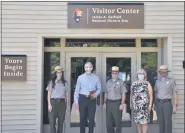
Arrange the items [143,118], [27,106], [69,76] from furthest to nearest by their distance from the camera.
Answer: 1. [69,76]
2. [27,106]
3. [143,118]

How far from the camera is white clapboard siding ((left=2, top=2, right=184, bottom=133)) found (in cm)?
875

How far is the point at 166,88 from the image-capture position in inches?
316

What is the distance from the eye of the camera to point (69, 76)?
9.36m

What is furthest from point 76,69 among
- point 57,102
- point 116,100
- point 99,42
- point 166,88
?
point 166,88

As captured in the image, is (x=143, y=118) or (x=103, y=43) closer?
(x=143, y=118)

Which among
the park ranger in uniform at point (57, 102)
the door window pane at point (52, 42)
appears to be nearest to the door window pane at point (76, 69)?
the door window pane at point (52, 42)

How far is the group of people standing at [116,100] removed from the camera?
26.2 ft

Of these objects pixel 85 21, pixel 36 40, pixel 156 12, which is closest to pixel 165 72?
pixel 156 12

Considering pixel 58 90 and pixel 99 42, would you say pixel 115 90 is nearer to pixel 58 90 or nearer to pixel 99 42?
pixel 58 90

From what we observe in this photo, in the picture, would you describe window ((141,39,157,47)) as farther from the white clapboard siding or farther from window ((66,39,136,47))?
the white clapboard siding

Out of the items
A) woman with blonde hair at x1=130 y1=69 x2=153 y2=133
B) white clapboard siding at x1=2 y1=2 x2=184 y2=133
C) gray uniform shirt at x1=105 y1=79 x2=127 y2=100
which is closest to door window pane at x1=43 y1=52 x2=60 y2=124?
white clapboard siding at x1=2 y1=2 x2=184 y2=133

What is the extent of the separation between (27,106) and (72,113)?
1.26m

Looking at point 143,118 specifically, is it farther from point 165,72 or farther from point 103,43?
point 103,43

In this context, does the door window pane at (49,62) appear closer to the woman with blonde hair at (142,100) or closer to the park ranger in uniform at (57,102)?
the park ranger in uniform at (57,102)
